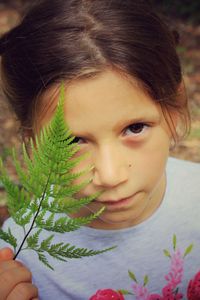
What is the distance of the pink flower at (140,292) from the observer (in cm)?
170

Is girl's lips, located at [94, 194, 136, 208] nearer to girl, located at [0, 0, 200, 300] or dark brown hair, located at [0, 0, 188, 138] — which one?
girl, located at [0, 0, 200, 300]

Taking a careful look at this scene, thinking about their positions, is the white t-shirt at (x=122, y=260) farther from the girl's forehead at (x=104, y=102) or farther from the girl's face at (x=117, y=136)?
the girl's forehead at (x=104, y=102)

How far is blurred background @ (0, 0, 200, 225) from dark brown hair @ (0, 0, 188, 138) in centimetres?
143

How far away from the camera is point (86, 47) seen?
1293 millimetres

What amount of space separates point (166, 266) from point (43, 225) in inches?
39.8

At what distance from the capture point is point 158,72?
139 cm

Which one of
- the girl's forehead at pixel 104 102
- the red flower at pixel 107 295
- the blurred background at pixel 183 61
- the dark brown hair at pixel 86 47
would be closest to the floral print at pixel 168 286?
the red flower at pixel 107 295

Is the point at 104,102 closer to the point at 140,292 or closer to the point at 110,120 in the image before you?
the point at 110,120

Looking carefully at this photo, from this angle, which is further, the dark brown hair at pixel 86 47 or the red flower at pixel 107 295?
the red flower at pixel 107 295

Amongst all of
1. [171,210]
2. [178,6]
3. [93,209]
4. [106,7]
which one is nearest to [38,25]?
[106,7]

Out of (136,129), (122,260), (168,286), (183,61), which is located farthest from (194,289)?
(183,61)

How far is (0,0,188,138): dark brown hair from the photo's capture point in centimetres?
128

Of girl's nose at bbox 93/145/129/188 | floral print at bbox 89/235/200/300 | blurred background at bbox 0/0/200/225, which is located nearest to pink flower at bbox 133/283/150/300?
floral print at bbox 89/235/200/300

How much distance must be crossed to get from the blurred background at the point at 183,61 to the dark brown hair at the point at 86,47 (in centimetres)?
143
